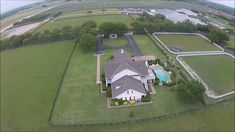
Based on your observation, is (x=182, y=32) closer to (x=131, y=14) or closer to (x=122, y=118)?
(x=131, y=14)

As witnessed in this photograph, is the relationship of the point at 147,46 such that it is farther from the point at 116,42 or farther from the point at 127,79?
the point at 127,79

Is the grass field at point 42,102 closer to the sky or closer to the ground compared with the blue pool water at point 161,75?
closer to the ground

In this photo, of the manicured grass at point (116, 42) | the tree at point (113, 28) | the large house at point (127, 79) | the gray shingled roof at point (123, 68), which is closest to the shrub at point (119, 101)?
the large house at point (127, 79)

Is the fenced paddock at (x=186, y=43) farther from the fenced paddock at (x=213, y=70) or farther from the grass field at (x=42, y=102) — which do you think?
the grass field at (x=42, y=102)

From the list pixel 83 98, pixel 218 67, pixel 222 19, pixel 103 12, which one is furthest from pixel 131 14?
pixel 83 98

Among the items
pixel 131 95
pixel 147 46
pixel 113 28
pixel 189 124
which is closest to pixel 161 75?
pixel 131 95

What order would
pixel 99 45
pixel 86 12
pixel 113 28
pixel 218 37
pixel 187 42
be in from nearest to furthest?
pixel 218 37
pixel 99 45
pixel 187 42
pixel 113 28
pixel 86 12
